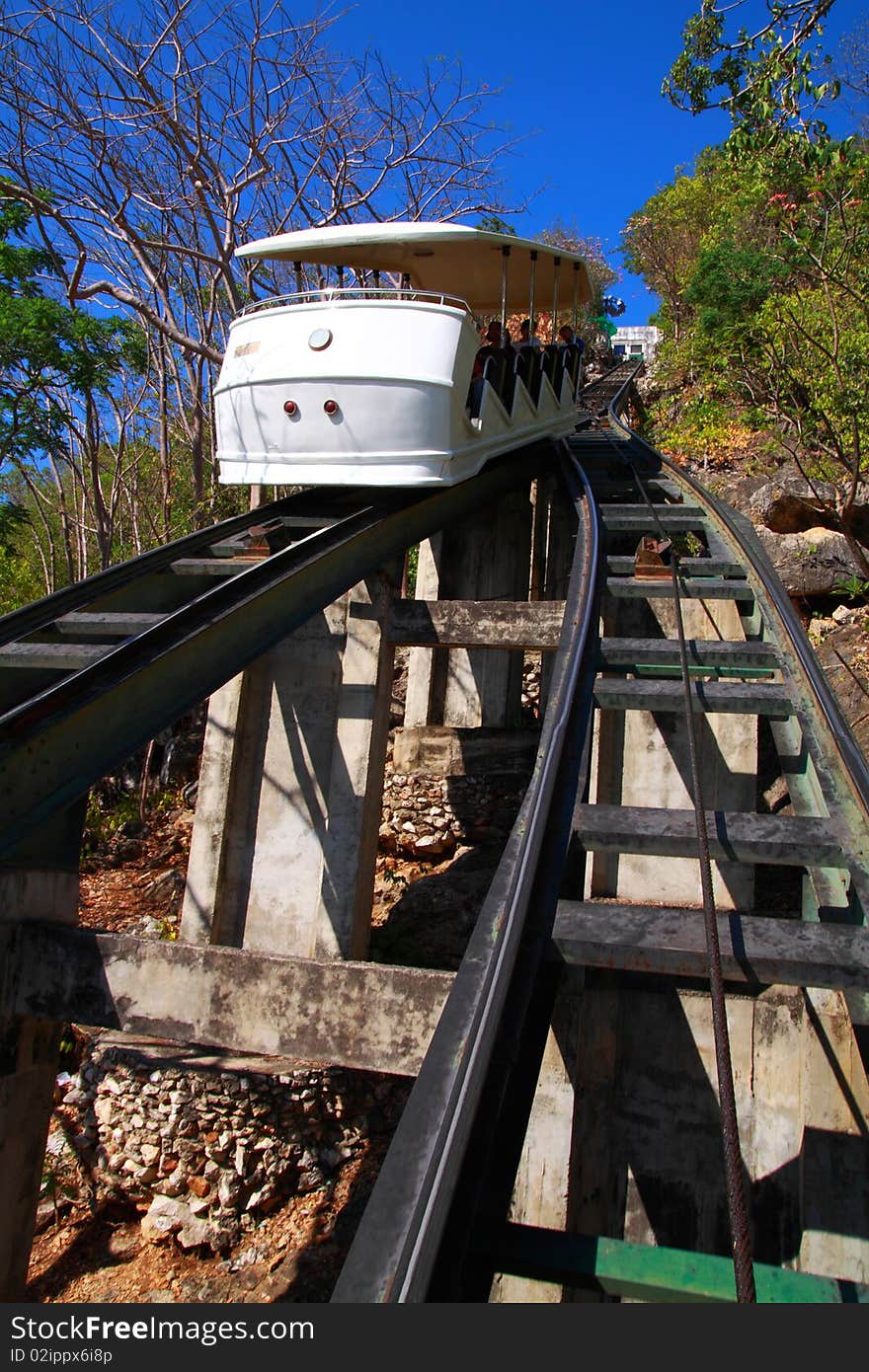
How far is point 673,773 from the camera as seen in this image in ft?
23.7

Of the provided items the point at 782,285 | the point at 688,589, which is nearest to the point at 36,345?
the point at 688,589

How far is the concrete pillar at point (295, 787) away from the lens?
23.4ft

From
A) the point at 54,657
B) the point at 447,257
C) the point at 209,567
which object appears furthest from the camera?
the point at 447,257

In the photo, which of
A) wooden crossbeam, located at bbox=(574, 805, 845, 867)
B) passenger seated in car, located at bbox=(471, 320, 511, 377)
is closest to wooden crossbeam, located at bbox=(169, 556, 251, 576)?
wooden crossbeam, located at bbox=(574, 805, 845, 867)

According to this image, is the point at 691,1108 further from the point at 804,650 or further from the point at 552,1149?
the point at 804,650

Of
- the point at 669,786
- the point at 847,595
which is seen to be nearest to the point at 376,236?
the point at 669,786

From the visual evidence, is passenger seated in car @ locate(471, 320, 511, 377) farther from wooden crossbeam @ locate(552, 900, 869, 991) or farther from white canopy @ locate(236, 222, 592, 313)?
wooden crossbeam @ locate(552, 900, 869, 991)

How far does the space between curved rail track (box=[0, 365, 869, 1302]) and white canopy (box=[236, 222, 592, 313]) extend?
7.15ft

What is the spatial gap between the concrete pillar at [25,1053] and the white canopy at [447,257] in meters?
5.01

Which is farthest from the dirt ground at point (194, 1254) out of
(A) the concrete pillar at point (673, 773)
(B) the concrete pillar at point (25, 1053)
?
(A) the concrete pillar at point (673, 773)

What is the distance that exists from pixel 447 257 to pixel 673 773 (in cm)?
520

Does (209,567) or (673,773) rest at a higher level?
(209,567)

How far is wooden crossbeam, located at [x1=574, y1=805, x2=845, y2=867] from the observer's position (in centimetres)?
312

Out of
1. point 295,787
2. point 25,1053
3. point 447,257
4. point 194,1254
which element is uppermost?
point 447,257
